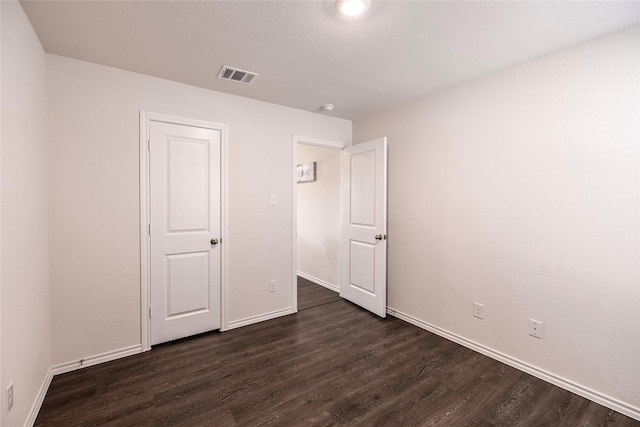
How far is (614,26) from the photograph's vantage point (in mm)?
1767

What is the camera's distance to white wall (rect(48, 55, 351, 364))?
7.02 ft

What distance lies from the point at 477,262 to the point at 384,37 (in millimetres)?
1936

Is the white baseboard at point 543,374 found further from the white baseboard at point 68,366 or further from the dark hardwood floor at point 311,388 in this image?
the white baseboard at point 68,366

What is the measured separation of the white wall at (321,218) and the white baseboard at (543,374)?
158 cm

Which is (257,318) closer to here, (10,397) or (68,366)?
(68,366)

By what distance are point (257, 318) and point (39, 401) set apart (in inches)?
65.9

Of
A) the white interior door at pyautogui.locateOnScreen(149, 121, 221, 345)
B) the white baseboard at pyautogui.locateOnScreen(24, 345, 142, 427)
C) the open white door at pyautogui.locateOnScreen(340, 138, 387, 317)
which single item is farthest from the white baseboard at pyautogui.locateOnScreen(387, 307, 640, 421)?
the white baseboard at pyautogui.locateOnScreen(24, 345, 142, 427)

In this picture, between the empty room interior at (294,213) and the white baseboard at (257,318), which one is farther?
the white baseboard at (257,318)

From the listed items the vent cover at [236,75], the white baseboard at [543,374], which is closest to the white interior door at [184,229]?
the vent cover at [236,75]

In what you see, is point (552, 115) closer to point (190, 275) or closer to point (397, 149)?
point (397, 149)

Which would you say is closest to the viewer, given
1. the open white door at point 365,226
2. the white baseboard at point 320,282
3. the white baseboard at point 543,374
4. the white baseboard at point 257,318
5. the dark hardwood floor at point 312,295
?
the white baseboard at point 543,374

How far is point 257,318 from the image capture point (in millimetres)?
3086

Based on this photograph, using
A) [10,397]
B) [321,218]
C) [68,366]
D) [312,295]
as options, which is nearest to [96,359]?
[68,366]

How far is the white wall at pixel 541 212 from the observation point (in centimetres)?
181
